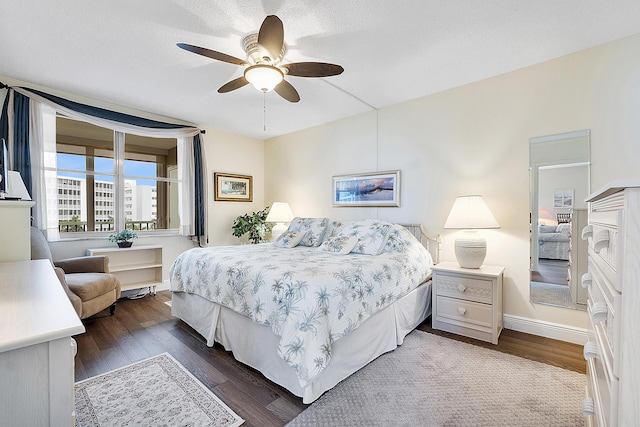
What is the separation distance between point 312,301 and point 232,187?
3.69 metres

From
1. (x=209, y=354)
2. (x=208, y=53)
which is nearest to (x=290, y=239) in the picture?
(x=209, y=354)

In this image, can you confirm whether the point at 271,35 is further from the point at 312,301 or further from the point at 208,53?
the point at 312,301

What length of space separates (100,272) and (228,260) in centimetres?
184

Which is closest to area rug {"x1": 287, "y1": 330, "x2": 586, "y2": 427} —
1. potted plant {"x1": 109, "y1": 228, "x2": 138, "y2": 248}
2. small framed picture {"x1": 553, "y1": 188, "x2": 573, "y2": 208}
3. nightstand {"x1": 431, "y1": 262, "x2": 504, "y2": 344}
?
nightstand {"x1": 431, "y1": 262, "x2": 504, "y2": 344}

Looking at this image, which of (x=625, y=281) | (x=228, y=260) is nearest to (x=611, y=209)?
(x=625, y=281)

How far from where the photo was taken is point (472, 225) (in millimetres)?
2717

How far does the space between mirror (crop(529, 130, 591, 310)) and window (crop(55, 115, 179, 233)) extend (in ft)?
15.1

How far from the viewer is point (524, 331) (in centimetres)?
277

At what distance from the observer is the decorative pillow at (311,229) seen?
3537 millimetres

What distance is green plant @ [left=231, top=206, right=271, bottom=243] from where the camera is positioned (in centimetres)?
482

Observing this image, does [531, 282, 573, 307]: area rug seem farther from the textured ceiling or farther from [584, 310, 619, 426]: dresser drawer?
the textured ceiling

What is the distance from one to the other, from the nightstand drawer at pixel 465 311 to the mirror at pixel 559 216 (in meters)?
0.61

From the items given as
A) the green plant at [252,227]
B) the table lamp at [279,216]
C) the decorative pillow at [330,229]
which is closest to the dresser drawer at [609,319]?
the decorative pillow at [330,229]

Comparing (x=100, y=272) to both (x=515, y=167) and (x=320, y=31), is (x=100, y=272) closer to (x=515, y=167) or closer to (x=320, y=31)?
(x=320, y=31)
